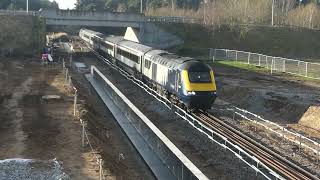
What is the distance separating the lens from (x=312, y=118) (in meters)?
27.4

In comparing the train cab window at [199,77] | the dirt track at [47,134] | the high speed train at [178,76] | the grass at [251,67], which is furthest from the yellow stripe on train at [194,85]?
the grass at [251,67]

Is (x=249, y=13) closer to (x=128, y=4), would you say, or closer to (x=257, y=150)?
(x=128, y=4)

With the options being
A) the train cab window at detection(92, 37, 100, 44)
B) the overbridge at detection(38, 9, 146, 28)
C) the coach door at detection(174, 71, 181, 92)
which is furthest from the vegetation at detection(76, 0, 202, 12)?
the coach door at detection(174, 71, 181, 92)

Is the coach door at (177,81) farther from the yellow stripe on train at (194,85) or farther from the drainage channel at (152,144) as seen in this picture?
the drainage channel at (152,144)

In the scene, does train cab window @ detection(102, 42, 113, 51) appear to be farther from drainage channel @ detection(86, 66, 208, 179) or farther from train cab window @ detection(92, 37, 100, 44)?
drainage channel @ detection(86, 66, 208, 179)

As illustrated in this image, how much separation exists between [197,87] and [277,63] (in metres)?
27.5

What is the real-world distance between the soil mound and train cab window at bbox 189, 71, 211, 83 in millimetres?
6139

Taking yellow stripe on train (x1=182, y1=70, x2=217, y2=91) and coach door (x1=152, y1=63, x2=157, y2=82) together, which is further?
coach door (x1=152, y1=63, x2=157, y2=82)

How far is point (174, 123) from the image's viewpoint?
87.9 feet

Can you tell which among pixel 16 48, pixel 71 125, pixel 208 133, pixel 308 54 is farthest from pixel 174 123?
pixel 308 54

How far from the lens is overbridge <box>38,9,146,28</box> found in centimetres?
6769

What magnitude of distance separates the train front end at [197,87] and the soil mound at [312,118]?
5559 mm

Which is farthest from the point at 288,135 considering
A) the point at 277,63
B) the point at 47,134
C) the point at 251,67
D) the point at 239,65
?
the point at 239,65

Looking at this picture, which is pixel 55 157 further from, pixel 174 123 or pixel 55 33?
pixel 55 33
